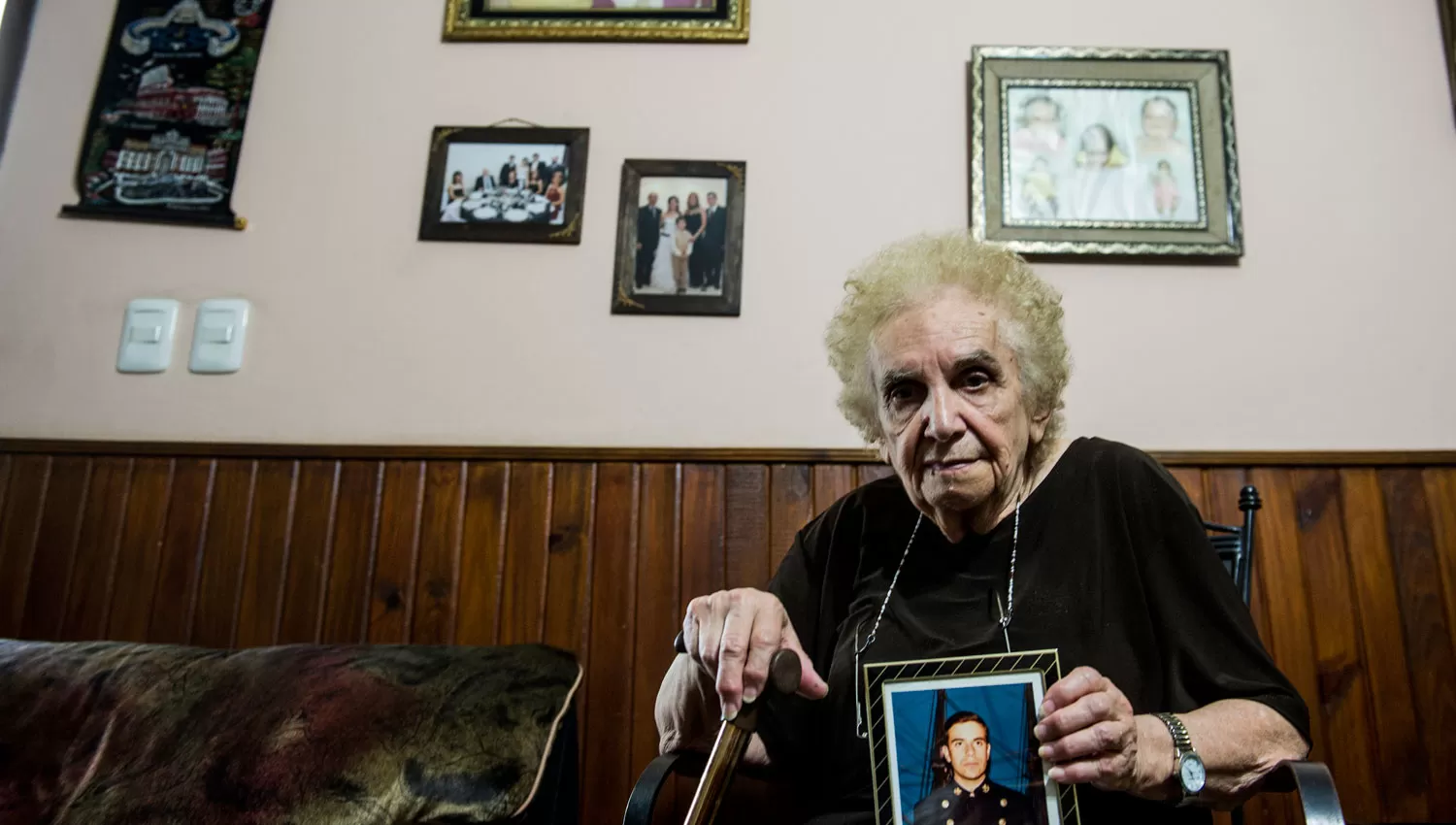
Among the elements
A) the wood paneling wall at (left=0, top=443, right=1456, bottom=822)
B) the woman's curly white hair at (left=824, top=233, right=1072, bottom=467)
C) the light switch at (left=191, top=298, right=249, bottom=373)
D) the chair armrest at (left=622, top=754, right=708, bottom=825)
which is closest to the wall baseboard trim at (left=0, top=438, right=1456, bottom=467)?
the wood paneling wall at (left=0, top=443, right=1456, bottom=822)

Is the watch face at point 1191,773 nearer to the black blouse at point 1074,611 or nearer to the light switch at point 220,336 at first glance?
the black blouse at point 1074,611

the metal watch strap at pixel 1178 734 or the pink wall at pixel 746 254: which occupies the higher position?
the pink wall at pixel 746 254

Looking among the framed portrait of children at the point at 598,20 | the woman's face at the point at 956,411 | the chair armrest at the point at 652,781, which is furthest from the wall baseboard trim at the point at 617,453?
the framed portrait of children at the point at 598,20

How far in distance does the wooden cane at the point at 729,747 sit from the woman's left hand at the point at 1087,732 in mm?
261

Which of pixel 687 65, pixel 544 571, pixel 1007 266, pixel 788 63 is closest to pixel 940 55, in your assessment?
pixel 788 63

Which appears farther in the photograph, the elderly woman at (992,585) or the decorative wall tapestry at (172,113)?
the decorative wall tapestry at (172,113)

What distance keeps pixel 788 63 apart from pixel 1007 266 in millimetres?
1010

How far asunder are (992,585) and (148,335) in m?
1.84

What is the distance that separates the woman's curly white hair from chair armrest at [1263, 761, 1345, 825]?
0.49 meters

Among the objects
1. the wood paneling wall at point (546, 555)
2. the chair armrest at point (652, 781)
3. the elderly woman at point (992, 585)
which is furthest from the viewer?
the wood paneling wall at point (546, 555)

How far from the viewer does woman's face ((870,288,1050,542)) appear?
1239 millimetres

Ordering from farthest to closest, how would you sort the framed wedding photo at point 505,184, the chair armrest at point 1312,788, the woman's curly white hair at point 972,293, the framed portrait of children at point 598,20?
the framed portrait of children at point 598,20
the framed wedding photo at point 505,184
the woman's curly white hair at point 972,293
the chair armrest at point 1312,788

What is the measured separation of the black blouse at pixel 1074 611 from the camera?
1107 millimetres

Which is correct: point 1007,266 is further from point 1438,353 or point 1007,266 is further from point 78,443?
point 78,443
